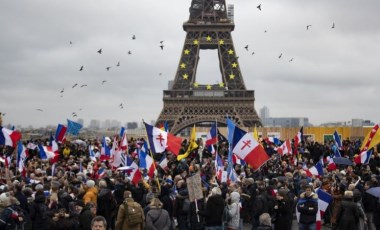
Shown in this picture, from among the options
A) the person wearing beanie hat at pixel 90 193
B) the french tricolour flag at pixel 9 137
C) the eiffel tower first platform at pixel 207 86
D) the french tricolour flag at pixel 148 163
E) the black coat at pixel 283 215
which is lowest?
the black coat at pixel 283 215

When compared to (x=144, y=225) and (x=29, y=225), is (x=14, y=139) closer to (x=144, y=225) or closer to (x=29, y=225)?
(x=29, y=225)

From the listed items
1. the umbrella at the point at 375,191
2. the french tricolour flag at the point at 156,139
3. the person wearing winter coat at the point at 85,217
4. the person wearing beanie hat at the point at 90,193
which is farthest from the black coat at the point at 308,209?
the french tricolour flag at the point at 156,139

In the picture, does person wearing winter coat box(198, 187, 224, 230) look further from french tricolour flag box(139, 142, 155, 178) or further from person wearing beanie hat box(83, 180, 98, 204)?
french tricolour flag box(139, 142, 155, 178)

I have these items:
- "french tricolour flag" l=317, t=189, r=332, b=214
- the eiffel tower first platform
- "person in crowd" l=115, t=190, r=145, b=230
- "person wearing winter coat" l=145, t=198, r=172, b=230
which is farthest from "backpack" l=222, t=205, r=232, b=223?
the eiffel tower first platform

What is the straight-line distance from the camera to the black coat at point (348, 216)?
11.9m

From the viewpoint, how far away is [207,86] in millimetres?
70875

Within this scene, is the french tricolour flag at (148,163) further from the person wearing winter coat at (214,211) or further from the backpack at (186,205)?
the person wearing winter coat at (214,211)

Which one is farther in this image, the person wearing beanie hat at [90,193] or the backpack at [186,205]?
the backpack at [186,205]

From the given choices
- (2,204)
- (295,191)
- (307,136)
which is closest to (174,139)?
(295,191)

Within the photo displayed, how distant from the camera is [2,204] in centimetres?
1058

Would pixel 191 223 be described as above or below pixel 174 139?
below

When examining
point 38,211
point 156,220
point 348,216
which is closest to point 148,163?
point 38,211

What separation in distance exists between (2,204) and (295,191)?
9.61 meters

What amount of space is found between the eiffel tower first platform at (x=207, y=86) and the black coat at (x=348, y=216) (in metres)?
55.6
